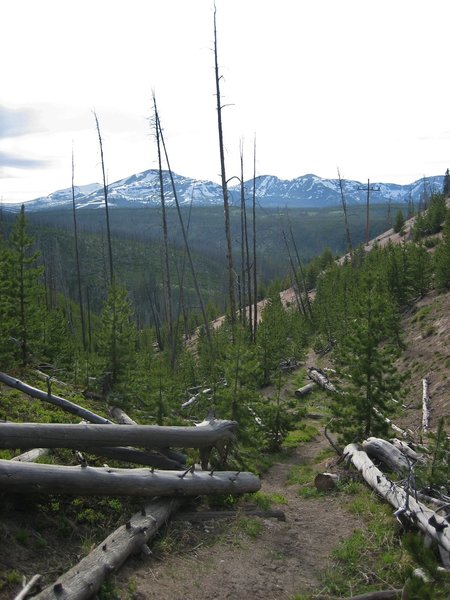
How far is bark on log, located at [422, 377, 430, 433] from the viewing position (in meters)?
14.6

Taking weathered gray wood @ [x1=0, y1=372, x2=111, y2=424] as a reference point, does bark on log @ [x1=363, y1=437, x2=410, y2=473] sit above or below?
below

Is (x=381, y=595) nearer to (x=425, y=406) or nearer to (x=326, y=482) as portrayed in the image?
(x=326, y=482)

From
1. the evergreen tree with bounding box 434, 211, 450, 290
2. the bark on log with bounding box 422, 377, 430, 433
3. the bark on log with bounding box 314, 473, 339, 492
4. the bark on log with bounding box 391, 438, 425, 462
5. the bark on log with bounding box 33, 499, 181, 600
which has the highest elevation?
the evergreen tree with bounding box 434, 211, 450, 290

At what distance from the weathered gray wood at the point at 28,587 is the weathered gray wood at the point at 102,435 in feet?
6.75

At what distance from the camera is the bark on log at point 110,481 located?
593 cm

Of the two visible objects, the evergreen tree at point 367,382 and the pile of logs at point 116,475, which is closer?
the pile of logs at point 116,475

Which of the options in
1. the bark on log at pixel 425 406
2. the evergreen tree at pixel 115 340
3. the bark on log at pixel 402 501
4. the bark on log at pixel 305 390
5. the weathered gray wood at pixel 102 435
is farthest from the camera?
the bark on log at pixel 305 390

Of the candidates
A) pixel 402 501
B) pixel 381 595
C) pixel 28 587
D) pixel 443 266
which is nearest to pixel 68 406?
pixel 28 587

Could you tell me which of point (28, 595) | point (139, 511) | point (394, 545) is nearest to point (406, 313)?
point (394, 545)

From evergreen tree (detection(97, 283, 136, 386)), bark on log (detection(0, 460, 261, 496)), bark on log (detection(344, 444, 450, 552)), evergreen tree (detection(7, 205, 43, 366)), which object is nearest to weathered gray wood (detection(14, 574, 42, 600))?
bark on log (detection(0, 460, 261, 496))

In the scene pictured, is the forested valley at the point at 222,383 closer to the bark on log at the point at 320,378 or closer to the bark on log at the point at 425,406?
the bark on log at the point at 425,406

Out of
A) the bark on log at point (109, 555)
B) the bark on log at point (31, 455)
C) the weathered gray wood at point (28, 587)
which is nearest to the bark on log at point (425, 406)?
the bark on log at point (109, 555)

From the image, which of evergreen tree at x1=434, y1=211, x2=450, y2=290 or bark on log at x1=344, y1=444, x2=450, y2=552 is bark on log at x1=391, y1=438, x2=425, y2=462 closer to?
bark on log at x1=344, y1=444, x2=450, y2=552

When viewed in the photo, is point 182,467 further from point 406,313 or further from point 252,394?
point 406,313
